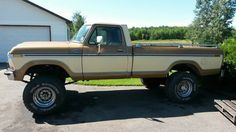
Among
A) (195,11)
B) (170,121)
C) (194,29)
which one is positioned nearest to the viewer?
(170,121)

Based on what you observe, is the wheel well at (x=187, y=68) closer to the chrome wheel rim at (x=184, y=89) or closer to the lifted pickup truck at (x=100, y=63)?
the lifted pickup truck at (x=100, y=63)

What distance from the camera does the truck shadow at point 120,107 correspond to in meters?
6.82

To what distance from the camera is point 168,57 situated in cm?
796

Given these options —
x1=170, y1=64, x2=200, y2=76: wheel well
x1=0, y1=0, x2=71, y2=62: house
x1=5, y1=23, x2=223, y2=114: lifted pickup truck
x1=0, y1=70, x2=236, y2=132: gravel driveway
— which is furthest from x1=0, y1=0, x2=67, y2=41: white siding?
x1=170, y1=64, x2=200, y2=76: wheel well

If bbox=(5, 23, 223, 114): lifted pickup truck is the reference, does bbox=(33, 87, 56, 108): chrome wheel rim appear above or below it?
below

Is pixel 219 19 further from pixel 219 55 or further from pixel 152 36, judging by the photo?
pixel 219 55

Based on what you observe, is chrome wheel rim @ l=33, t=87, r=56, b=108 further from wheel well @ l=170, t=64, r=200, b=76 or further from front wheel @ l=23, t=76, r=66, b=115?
wheel well @ l=170, t=64, r=200, b=76

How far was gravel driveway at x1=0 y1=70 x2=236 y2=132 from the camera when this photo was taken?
6.14 metres

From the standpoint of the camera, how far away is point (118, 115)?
7.01 meters

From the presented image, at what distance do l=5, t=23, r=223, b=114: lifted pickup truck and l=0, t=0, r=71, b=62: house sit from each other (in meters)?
12.5

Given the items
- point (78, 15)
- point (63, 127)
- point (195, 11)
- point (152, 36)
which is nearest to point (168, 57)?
point (63, 127)

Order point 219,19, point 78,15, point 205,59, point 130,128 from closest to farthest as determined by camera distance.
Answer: point 130,128 < point 205,59 < point 78,15 < point 219,19

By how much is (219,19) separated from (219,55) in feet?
137

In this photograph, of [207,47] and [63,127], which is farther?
[207,47]
